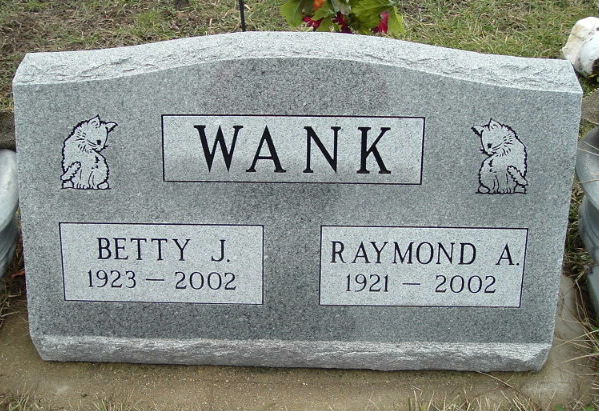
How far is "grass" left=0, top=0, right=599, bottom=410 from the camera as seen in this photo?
15.1ft

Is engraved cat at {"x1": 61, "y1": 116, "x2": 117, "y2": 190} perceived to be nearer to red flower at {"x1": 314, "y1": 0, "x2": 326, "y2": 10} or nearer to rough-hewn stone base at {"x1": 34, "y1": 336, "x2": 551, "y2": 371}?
rough-hewn stone base at {"x1": 34, "y1": 336, "x2": 551, "y2": 371}

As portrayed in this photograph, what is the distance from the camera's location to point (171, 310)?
2648mm

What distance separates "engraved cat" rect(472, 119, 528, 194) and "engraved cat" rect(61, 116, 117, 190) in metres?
1.12

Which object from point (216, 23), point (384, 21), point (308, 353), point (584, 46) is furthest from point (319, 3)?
point (584, 46)

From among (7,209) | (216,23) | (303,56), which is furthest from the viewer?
(216,23)

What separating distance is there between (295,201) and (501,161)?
64 cm

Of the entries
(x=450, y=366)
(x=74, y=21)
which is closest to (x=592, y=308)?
(x=450, y=366)

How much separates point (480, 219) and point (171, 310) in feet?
3.37

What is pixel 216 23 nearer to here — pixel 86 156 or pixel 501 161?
pixel 86 156

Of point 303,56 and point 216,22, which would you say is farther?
point 216,22

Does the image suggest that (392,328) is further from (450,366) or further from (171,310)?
(171,310)

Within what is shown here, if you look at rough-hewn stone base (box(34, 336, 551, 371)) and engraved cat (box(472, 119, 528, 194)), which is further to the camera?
Result: rough-hewn stone base (box(34, 336, 551, 371))

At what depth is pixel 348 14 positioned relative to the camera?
2900 millimetres

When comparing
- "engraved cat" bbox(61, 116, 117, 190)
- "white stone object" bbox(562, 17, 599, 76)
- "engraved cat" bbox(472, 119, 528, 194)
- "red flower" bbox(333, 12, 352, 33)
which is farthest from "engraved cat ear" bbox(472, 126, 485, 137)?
"white stone object" bbox(562, 17, 599, 76)
